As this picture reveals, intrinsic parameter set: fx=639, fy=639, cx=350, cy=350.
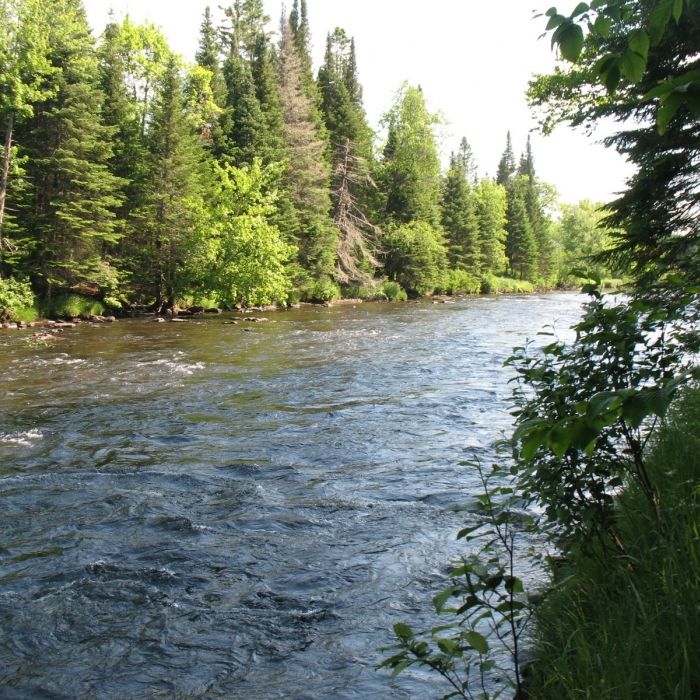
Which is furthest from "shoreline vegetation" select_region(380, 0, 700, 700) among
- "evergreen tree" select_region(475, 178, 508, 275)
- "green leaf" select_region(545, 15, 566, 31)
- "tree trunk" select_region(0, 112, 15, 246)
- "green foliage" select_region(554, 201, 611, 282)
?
"green foliage" select_region(554, 201, 611, 282)

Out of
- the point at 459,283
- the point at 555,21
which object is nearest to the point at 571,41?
the point at 555,21

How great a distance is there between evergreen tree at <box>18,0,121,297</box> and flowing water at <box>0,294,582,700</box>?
13830mm

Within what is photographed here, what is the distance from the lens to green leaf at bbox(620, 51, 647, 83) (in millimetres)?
1676

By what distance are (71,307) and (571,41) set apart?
2707 centimetres

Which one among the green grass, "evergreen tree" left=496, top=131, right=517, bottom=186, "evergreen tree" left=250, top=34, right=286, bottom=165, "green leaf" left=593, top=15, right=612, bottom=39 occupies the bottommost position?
the green grass

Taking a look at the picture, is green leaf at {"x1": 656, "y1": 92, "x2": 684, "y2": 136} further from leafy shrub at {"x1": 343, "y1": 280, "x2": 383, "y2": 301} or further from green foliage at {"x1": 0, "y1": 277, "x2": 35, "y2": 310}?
leafy shrub at {"x1": 343, "y1": 280, "x2": 383, "y2": 301}

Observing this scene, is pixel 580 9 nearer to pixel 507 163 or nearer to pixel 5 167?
pixel 5 167

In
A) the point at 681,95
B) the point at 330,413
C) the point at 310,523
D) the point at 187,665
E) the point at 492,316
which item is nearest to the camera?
the point at 681,95

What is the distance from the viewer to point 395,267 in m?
48.6

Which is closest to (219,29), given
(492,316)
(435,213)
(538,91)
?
(435,213)

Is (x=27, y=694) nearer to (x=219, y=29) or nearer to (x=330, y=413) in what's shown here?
(x=330, y=413)

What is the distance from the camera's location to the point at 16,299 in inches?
917

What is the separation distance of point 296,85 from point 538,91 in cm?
3121

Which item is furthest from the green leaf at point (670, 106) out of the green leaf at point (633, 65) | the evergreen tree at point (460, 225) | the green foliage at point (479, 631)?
the evergreen tree at point (460, 225)
